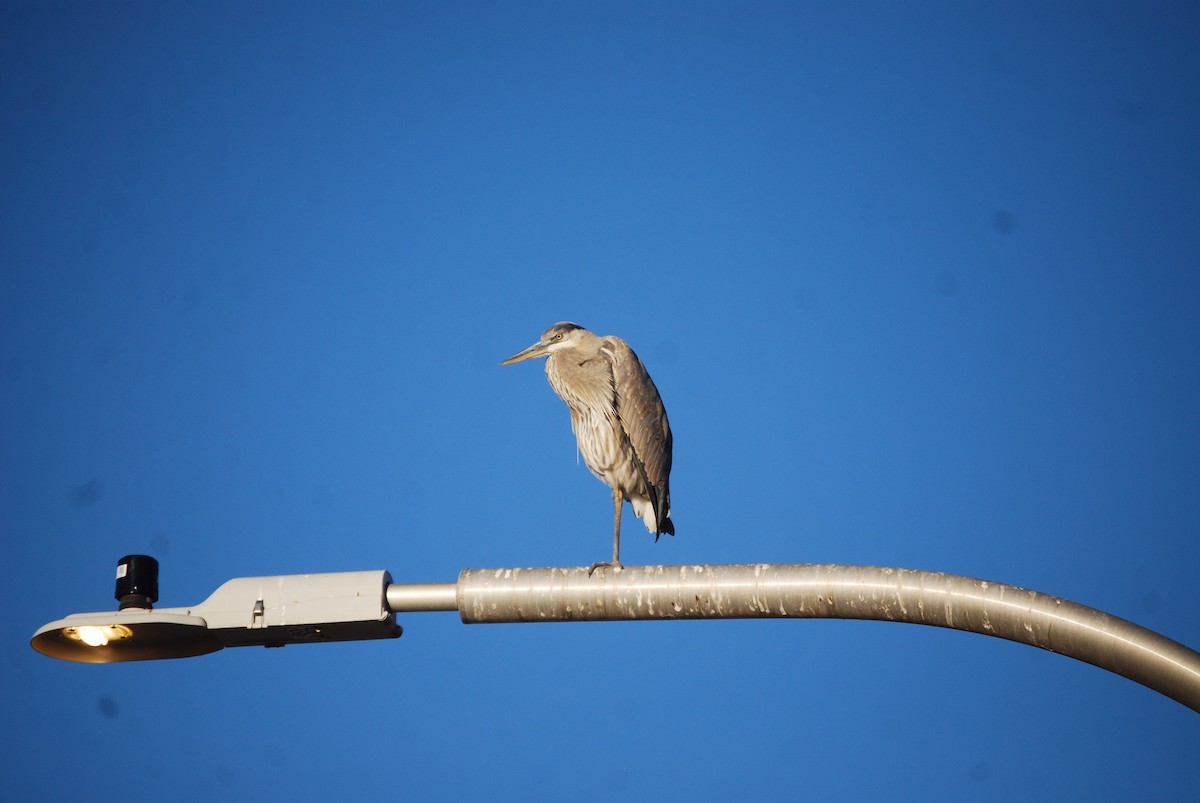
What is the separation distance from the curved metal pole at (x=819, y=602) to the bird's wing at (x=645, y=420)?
3106 millimetres

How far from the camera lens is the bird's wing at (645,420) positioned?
8555 millimetres

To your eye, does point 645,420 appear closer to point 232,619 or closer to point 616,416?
point 616,416

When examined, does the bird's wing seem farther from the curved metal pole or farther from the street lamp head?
the street lamp head

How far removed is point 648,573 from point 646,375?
3.60 metres

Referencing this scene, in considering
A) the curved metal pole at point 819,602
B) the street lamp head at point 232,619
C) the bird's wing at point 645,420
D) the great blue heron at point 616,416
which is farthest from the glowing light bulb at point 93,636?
the bird's wing at point 645,420

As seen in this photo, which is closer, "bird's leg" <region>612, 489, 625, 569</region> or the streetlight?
the streetlight

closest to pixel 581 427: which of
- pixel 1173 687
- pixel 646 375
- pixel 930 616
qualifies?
pixel 646 375

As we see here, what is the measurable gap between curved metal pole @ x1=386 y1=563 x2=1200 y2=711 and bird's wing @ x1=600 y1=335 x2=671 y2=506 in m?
3.11

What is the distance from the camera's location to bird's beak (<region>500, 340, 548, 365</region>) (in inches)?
359

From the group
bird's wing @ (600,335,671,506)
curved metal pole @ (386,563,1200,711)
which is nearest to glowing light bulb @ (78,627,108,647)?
curved metal pole @ (386,563,1200,711)

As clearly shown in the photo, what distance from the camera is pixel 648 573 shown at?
543cm

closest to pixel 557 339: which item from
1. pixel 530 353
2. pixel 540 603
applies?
pixel 530 353

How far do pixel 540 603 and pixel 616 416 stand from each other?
329 cm

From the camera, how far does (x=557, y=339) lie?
9102mm
